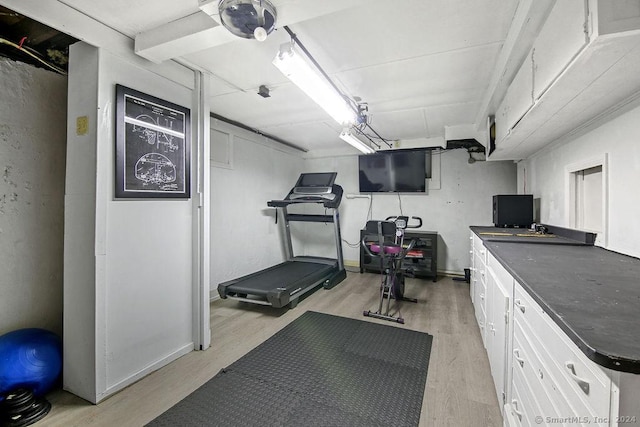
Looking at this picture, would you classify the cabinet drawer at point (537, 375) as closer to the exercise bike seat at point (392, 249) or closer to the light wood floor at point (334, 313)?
the light wood floor at point (334, 313)

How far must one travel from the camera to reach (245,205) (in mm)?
4246

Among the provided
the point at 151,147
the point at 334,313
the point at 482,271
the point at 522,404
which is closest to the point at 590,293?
the point at 522,404

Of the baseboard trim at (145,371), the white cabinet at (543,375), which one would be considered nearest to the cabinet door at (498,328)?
the white cabinet at (543,375)

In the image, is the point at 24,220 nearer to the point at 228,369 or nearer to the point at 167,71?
the point at 167,71

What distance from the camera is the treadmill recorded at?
10.9 ft

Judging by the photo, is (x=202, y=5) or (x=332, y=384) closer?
(x=202, y=5)

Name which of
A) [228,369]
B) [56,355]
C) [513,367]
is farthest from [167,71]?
[513,367]

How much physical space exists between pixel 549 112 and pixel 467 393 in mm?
1991

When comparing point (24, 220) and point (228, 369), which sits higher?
point (24, 220)

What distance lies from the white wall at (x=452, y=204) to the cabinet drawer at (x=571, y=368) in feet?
13.0

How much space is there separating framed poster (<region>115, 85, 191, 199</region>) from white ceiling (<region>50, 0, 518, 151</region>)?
0.42m

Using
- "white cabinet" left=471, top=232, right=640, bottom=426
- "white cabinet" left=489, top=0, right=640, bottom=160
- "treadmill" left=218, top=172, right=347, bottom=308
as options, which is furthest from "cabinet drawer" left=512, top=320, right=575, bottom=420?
"treadmill" left=218, top=172, right=347, bottom=308

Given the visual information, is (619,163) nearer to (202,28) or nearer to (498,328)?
(498,328)

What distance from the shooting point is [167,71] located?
2145 mm
